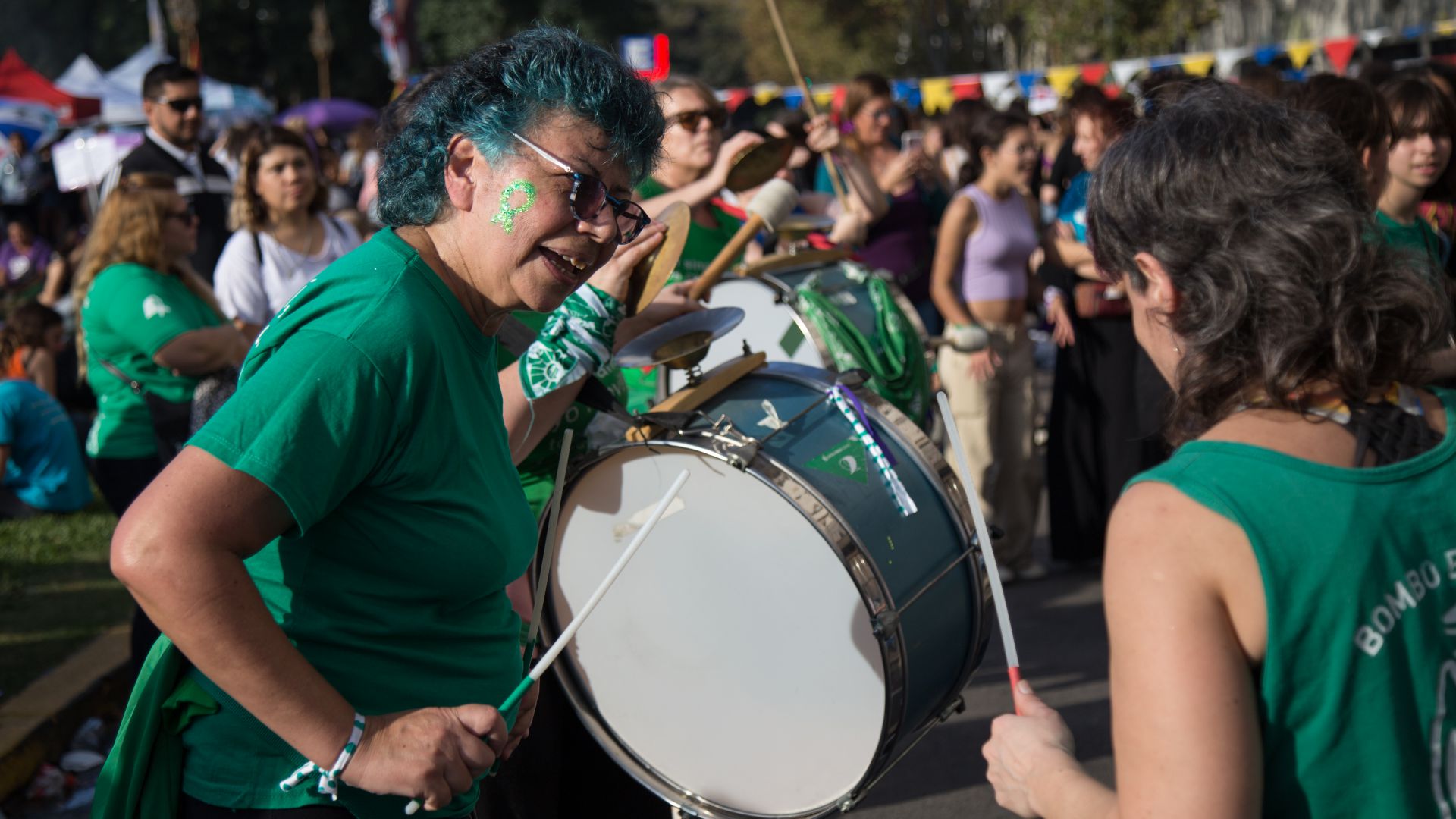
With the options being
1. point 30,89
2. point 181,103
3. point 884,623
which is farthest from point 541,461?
point 30,89

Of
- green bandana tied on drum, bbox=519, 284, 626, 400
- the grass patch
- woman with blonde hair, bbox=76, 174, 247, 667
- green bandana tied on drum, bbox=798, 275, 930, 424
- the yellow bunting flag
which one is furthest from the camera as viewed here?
the yellow bunting flag

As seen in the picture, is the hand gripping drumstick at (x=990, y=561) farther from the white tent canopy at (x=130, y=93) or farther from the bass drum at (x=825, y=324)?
the white tent canopy at (x=130, y=93)

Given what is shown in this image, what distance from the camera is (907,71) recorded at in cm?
4034

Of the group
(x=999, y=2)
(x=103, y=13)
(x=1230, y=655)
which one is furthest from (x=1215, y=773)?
(x=103, y=13)

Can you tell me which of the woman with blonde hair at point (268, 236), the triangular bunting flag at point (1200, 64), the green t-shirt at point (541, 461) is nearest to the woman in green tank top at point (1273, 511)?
the green t-shirt at point (541, 461)

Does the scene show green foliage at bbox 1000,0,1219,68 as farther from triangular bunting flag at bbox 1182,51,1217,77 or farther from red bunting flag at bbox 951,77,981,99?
triangular bunting flag at bbox 1182,51,1217,77

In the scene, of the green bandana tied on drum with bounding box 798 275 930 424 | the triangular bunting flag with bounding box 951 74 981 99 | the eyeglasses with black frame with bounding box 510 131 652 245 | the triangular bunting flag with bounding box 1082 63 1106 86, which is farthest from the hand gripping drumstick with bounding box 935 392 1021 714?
the triangular bunting flag with bounding box 951 74 981 99

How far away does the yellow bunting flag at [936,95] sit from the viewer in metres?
23.6

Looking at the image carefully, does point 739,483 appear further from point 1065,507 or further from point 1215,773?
point 1065,507

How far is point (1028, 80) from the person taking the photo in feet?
70.3

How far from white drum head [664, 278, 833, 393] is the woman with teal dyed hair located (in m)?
2.33

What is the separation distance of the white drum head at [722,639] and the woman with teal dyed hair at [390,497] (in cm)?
91

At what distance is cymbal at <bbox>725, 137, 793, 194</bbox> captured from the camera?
152 inches

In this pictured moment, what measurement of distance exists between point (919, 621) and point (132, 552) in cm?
166
